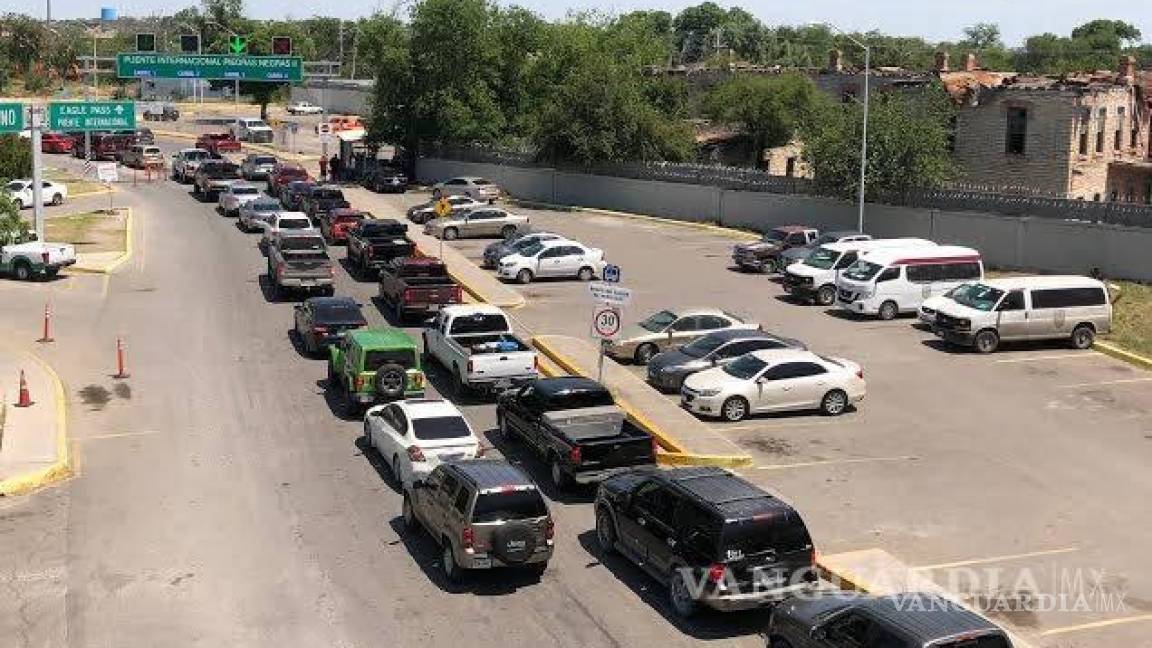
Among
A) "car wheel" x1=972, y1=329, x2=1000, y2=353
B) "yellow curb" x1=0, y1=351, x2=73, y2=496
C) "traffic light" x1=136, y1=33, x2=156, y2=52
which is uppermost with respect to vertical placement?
"traffic light" x1=136, y1=33, x2=156, y2=52

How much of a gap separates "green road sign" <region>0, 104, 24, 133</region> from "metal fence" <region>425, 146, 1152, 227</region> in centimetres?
2768

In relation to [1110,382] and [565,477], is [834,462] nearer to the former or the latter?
[565,477]

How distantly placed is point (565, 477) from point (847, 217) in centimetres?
3403

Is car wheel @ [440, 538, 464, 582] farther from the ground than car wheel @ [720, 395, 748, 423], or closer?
A: closer

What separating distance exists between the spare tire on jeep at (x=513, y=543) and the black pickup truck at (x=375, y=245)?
2421 cm

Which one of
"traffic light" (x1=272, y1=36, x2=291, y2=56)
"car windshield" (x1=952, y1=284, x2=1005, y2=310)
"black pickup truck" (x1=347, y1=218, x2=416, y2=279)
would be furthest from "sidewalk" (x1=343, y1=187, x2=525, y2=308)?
"traffic light" (x1=272, y1=36, x2=291, y2=56)

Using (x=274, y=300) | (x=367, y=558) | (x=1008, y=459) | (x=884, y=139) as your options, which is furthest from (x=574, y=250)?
(x=367, y=558)

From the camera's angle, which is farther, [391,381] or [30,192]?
[30,192]

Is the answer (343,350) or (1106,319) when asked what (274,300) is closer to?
(343,350)

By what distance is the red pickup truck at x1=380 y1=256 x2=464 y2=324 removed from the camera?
35094 mm

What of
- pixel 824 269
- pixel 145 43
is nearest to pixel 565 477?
pixel 824 269

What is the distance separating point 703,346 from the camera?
29.7 meters

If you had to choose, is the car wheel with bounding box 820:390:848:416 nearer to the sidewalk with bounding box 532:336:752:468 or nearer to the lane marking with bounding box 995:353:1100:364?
the sidewalk with bounding box 532:336:752:468

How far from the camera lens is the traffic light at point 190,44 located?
7662 cm
